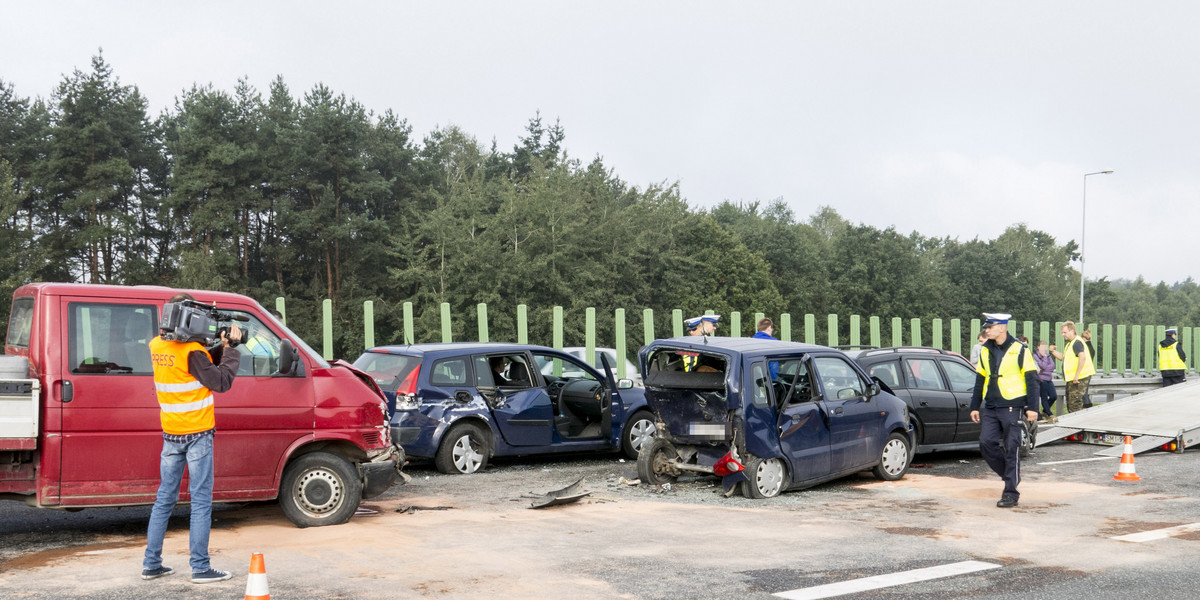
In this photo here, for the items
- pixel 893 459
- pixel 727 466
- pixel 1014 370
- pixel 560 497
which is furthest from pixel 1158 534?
pixel 560 497

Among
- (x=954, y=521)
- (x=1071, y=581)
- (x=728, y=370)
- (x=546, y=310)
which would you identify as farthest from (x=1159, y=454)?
(x=546, y=310)

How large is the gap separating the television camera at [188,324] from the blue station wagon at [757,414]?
204 inches

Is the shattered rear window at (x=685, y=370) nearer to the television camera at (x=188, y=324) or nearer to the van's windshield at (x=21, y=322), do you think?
the television camera at (x=188, y=324)

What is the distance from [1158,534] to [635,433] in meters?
6.41

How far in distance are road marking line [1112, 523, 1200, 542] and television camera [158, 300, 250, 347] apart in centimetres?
708

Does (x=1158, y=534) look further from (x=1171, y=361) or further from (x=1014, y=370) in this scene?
(x=1171, y=361)

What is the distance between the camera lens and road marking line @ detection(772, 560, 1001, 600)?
640 cm

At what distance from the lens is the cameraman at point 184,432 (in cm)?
662

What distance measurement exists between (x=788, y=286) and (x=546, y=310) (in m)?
31.1

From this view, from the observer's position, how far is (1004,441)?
34.0 ft

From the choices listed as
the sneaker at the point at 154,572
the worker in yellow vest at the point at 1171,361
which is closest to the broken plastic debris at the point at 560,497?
the sneaker at the point at 154,572

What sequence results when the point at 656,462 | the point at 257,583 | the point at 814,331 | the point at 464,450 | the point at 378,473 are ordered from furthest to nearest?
the point at 814,331, the point at 464,450, the point at 656,462, the point at 378,473, the point at 257,583

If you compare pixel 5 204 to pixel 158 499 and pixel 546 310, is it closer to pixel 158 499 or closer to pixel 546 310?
pixel 546 310

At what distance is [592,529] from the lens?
28.5ft
